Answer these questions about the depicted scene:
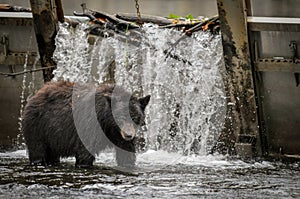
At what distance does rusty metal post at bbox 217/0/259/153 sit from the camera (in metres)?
9.67

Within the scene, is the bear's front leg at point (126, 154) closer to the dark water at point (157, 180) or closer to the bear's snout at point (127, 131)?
the dark water at point (157, 180)

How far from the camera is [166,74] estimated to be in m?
10.6

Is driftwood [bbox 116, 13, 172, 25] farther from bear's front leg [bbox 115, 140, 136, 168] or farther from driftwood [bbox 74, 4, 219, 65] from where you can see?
bear's front leg [bbox 115, 140, 136, 168]

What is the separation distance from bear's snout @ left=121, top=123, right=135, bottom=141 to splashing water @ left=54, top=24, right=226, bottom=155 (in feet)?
7.18

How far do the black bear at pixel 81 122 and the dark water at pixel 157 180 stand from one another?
0.75 ft

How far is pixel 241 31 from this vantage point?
9.73 meters

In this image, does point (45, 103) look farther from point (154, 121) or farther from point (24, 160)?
point (154, 121)

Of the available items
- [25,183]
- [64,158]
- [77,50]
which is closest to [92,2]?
[77,50]

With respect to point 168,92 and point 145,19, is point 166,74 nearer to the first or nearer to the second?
point 168,92

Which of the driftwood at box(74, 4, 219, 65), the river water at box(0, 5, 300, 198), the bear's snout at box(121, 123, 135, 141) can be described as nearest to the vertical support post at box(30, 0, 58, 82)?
the river water at box(0, 5, 300, 198)

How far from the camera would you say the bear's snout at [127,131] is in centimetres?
843

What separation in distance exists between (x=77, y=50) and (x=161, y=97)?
4.58 feet

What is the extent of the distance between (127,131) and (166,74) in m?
2.32

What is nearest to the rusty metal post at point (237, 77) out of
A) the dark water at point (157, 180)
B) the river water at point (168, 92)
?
the river water at point (168, 92)
